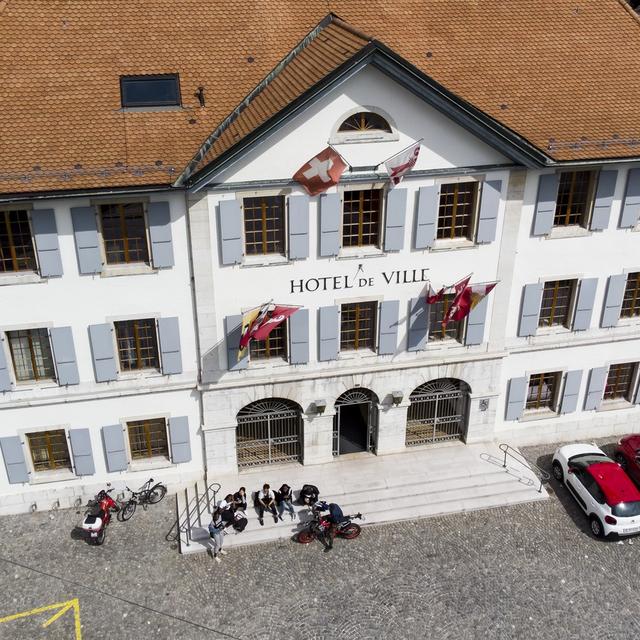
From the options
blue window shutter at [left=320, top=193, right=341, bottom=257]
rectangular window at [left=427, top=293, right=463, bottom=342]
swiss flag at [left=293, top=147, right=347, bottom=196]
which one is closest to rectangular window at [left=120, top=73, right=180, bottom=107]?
swiss flag at [left=293, top=147, right=347, bottom=196]

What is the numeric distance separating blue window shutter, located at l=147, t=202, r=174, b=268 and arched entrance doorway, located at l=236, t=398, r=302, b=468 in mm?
6651

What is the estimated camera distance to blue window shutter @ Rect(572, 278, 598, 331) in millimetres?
26422

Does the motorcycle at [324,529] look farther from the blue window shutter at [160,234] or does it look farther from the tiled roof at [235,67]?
the tiled roof at [235,67]

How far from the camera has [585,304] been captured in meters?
26.8

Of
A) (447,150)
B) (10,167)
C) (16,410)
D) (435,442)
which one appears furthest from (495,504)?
(10,167)

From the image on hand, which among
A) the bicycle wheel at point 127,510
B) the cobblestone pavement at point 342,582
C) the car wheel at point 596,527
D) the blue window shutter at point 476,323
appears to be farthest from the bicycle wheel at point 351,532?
the car wheel at point 596,527

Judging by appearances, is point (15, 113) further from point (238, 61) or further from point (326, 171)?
point (326, 171)

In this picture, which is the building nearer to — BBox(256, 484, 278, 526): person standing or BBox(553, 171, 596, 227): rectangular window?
BBox(553, 171, 596, 227): rectangular window

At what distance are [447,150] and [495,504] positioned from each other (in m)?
12.9

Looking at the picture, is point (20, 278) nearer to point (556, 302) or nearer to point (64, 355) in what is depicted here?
point (64, 355)

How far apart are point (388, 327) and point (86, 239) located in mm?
10602

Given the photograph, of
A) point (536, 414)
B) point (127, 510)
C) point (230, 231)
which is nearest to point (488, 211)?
point (230, 231)

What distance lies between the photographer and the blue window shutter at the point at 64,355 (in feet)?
74.9

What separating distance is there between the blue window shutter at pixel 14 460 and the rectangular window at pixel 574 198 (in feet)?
67.0
